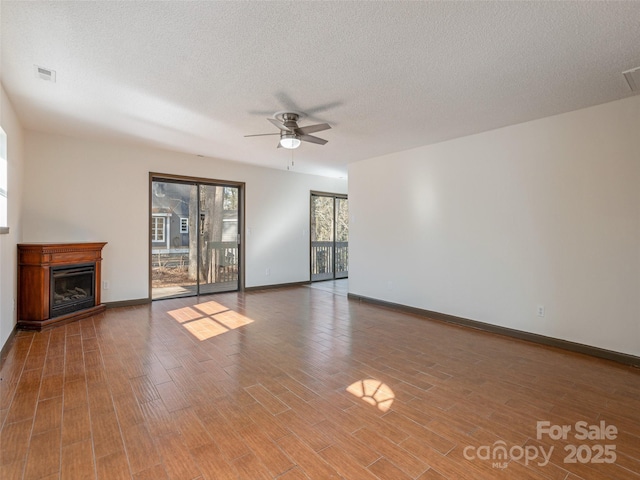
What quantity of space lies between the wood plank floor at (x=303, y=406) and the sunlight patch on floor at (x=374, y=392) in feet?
0.05

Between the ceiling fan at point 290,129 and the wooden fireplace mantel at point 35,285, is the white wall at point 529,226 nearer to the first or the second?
the ceiling fan at point 290,129

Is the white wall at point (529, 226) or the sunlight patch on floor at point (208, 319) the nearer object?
the white wall at point (529, 226)

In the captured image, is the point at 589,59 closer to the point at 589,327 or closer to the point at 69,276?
the point at 589,327

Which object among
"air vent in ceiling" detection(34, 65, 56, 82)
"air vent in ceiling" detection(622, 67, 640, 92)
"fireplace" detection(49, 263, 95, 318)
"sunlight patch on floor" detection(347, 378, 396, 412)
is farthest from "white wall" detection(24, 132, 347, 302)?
"air vent in ceiling" detection(622, 67, 640, 92)

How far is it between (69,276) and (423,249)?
501 centimetres

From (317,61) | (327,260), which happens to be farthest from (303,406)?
(327,260)

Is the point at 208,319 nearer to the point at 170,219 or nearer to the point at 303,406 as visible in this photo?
the point at 170,219

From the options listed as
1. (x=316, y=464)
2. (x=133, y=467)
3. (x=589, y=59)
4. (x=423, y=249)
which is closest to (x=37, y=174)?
(x=133, y=467)

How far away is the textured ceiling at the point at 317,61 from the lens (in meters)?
1.95

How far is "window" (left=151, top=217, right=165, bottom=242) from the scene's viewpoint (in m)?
5.38

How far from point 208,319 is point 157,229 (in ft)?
6.90

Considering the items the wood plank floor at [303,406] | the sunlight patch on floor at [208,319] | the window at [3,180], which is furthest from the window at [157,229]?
the window at [3,180]

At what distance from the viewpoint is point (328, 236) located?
8047 mm

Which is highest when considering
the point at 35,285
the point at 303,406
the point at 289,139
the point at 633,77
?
the point at 633,77
